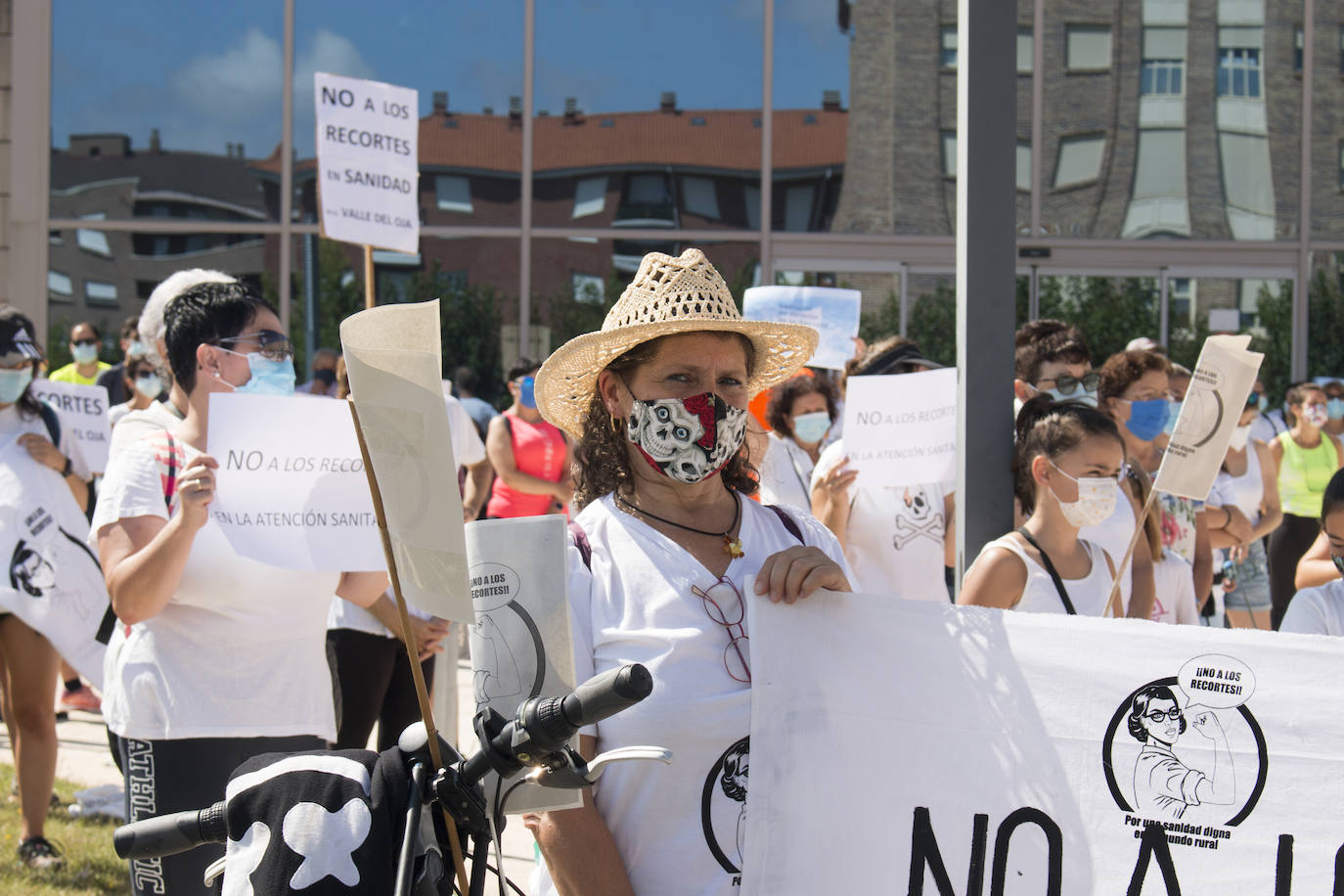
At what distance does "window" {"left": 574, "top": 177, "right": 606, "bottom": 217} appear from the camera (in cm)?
1326

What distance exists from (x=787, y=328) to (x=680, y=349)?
28 centimetres

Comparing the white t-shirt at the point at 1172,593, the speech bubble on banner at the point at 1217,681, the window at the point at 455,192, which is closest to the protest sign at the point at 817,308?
the white t-shirt at the point at 1172,593

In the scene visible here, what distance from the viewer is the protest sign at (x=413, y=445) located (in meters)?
1.56

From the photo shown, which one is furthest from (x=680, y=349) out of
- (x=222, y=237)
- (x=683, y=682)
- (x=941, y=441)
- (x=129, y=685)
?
(x=222, y=237)

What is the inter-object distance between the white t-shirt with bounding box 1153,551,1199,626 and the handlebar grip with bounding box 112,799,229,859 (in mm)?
3157

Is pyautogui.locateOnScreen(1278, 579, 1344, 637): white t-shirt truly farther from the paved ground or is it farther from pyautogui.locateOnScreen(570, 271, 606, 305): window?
pyautogui.locateOnScreen(570, 271, 606, 305): window

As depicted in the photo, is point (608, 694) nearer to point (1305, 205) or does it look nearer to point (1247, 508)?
point (1247, 508)

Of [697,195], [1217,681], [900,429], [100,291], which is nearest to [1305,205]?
[697,195]

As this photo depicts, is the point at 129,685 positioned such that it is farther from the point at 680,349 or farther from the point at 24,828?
the point at 24,828

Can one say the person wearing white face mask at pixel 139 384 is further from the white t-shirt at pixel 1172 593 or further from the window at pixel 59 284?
the white t-shirt at pixel 1172 593

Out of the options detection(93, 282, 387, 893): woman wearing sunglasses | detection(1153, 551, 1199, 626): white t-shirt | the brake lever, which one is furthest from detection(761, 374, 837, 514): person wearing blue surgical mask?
the brake lever

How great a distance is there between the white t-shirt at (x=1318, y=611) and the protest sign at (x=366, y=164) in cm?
379

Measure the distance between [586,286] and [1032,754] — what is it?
11.3 meters

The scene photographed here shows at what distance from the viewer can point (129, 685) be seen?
3.15 metres
